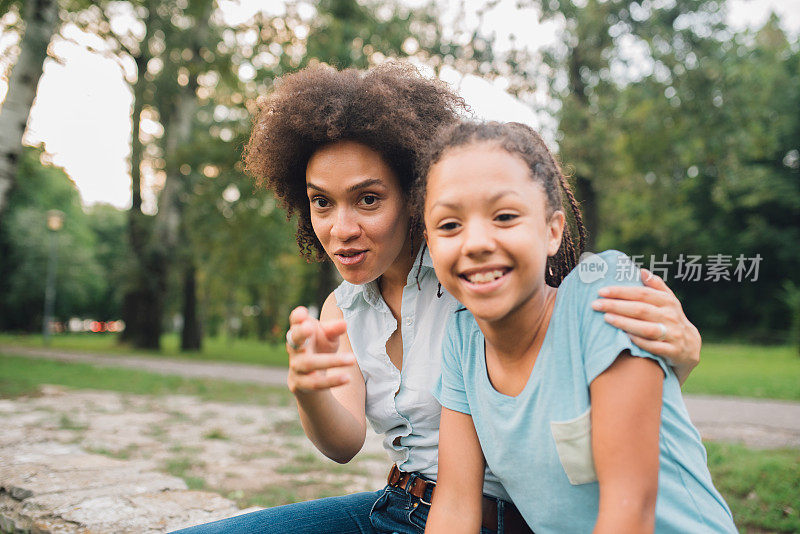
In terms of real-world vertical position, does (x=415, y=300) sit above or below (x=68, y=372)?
above

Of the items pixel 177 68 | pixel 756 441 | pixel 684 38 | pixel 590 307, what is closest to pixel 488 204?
pixel 590 307

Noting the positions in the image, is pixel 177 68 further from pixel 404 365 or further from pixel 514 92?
pixel 404 365

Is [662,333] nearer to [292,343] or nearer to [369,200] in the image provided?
[292,343]

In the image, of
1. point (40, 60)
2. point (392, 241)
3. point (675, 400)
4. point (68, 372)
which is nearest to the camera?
point (675, 400)

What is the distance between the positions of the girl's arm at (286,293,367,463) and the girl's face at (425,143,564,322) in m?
0.31

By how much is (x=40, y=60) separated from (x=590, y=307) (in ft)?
23.9

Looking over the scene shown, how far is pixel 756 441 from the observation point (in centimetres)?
570

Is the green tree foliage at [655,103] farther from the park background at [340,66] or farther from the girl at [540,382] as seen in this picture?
the girl at [540,382]

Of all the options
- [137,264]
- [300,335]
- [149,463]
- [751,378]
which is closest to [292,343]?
[300,335]

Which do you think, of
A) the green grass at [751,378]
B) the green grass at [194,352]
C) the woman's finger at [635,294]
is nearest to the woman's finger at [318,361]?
the woman's finger at [635,294]

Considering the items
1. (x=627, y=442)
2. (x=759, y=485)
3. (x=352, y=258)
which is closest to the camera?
(x=627, y=442)

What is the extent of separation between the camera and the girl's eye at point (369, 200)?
186 centimetres

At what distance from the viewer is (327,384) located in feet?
4.49

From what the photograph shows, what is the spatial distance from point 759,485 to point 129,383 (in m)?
9.27
